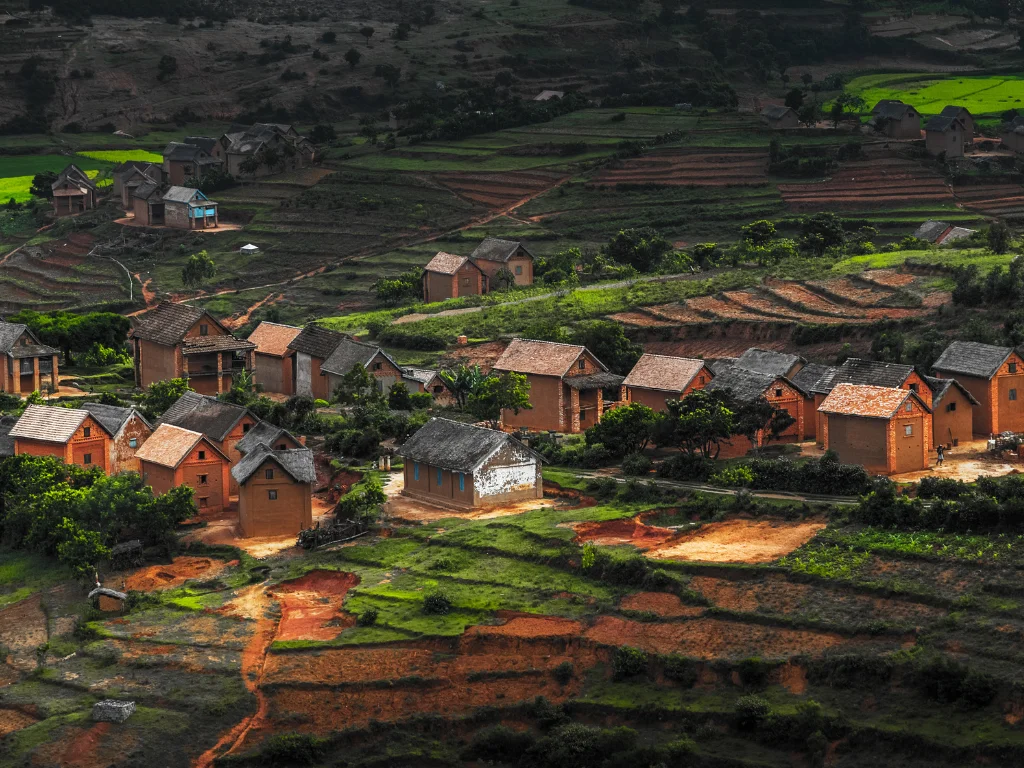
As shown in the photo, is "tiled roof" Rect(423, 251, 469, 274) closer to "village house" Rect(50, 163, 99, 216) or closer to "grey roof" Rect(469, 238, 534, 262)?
"grey roof" Rect(469, 238, 534, 262)

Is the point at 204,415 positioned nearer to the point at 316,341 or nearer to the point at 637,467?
the point at 316,341

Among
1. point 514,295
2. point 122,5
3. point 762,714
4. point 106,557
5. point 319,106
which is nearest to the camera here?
point 762,714

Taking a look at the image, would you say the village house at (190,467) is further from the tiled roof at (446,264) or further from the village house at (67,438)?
the tiled roof at (446,264)

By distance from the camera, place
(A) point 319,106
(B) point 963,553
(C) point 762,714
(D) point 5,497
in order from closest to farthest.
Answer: (C) point 762,714 < (B) point 963,553 < (D) point 5,497 < (A) point 319,106

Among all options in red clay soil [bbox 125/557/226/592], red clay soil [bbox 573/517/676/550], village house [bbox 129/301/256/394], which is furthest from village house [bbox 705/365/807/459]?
village house [bbox 129/301/256/394]

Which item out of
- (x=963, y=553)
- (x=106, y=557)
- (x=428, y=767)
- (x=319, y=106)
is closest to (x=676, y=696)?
(x=428, y=767)

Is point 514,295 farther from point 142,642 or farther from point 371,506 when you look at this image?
point 142,642
